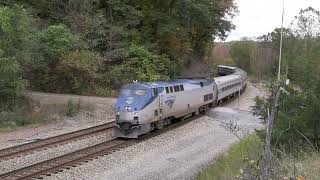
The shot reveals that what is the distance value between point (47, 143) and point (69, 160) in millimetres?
3489

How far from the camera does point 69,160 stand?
17.6 meters

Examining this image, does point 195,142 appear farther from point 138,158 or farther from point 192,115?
point 192,115

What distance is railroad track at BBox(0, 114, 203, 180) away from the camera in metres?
15.4

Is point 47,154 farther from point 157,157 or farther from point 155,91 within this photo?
point 155,91

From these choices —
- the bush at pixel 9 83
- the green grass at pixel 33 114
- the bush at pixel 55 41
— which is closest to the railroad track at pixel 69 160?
the green grass at pixel 33 114

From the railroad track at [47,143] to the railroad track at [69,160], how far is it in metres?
1.64

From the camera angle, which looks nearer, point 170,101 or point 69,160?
point 69,160

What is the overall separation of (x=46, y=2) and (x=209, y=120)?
21.6 meters

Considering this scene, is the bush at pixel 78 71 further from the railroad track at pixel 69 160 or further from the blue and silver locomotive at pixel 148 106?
the railroad track at pixel 69 160

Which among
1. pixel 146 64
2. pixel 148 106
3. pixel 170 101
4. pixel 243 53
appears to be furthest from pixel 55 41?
pixel 243 53

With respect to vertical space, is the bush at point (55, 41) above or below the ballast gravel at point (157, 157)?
above

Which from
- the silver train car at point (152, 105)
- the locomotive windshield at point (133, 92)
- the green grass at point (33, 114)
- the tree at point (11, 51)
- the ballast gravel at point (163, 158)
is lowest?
the ballast gravel at point (163, 158)

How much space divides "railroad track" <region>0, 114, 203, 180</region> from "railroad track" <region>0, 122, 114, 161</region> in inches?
Result: 64.4

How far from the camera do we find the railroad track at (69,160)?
50.6ft
